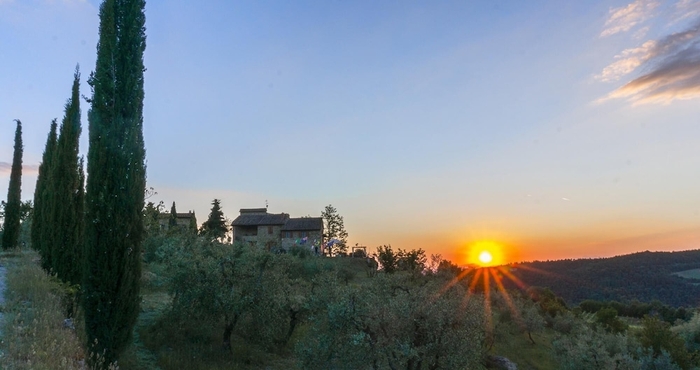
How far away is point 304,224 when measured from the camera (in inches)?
2389

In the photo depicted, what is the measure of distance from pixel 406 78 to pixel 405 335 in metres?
11.2

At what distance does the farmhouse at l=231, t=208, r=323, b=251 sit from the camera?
193ft

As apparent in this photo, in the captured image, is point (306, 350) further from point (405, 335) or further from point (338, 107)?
point (338, 107)

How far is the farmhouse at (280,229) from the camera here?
58.7 m

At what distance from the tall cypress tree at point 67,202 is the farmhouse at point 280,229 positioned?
40.6m

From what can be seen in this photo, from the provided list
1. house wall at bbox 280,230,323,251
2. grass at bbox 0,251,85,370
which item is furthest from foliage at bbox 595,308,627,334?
grass at bbox 0,251,85,370

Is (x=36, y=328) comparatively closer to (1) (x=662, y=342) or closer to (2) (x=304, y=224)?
(1) (x=662, y=342)

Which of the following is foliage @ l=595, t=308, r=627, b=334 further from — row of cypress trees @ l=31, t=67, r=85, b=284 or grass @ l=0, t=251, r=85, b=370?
grass @ l=0, t=251, r=85, b=370

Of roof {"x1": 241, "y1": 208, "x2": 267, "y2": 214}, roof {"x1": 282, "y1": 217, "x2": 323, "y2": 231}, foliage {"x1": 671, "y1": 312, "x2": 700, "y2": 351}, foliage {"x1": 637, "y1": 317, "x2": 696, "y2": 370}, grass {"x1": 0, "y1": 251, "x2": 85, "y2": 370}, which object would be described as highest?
roof {"x1": 241, "y1": 208, "x2": 267, "y2": 214}

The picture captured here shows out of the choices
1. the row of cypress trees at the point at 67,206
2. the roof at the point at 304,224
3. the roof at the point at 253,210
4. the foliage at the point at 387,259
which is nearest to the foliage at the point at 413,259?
the foliage at the point at 387,259

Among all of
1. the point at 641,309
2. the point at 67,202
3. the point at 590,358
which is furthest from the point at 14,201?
the point at 641,309

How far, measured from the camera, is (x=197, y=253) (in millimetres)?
18109

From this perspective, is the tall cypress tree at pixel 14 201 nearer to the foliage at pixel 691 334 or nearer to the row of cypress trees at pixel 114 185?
the row of cypress trees at pixel 114 185

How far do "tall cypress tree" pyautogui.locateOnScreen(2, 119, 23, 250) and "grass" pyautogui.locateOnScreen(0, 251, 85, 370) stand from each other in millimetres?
14145
